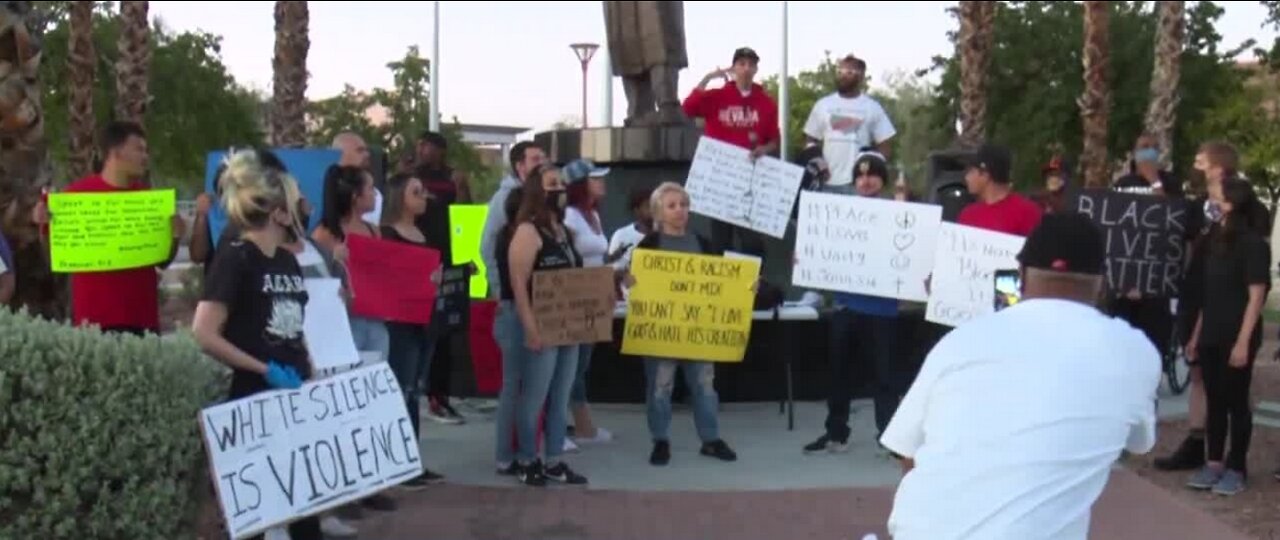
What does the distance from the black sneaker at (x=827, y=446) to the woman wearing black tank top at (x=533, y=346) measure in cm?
169

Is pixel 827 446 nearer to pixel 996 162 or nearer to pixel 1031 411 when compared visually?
pixel 996 162

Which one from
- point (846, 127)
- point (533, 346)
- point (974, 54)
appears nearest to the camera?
point (533, 346)

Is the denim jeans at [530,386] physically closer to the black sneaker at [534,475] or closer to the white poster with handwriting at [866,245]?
the black sneaker at [534,475]

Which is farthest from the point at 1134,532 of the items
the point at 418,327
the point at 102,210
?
the point at 102,210

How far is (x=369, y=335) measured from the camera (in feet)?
26.3

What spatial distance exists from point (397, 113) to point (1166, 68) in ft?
79.1

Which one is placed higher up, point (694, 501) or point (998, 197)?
point (998, 197)

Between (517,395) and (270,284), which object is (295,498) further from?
(517,395)

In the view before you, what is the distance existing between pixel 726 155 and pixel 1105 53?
1278cm

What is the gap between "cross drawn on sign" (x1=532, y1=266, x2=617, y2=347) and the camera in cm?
834

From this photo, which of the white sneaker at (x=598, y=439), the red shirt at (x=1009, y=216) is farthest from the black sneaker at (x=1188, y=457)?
the white sneaker at (x=598, y=439)

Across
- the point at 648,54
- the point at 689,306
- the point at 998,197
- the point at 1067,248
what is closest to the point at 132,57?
the point at 648,54

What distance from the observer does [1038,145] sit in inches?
1569

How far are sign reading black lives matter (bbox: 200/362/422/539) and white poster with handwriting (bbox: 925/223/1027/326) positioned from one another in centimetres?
384
